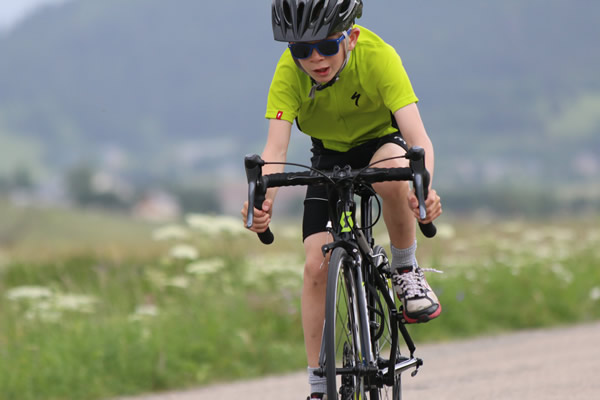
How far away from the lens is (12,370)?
21.0 feet

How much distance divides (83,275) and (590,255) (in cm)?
773

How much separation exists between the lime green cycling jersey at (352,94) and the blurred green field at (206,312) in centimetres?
120

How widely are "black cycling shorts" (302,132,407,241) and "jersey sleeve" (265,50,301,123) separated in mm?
367

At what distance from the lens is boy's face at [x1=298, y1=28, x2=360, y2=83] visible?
3490 millimetres

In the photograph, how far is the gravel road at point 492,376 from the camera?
5395 millimetres

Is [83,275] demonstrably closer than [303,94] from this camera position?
No

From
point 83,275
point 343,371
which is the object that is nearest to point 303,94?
point 343,371

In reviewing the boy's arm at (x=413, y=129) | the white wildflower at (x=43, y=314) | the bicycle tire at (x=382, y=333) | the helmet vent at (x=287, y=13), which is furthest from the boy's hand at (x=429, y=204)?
the white wildflower at (x=43, y=314)

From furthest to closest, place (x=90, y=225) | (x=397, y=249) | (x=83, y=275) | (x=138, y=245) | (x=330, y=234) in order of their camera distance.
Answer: (x=90, y=225) < (x=138, y=245) < (x=83, y=275) < (x=397, y=249) < (x=330, y=234)

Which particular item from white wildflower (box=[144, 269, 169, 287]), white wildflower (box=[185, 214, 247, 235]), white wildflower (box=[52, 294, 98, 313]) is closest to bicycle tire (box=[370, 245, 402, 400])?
white wildflower (box=[52, 294, 98, 313])

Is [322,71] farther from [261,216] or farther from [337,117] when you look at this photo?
[261,216]

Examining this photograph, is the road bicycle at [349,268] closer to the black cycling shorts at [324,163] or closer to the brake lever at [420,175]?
the brake lever at [420,175]

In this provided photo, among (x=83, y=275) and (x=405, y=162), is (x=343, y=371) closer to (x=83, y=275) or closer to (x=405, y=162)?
Answer: (x=405, y=162)

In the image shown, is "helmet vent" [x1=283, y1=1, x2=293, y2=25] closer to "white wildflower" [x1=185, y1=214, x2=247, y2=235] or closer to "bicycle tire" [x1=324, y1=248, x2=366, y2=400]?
"bicycle tire" [x1=324, y1=248, x2=366, y2=400]
